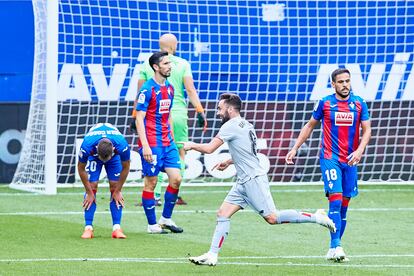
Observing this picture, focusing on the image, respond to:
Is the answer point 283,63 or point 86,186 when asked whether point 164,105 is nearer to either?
point 86,186

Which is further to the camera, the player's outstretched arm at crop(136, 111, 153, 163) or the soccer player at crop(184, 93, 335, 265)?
the player's outstretched arm at crop(136, 111, 153, 163)

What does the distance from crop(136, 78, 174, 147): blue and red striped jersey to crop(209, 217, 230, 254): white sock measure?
273 cm

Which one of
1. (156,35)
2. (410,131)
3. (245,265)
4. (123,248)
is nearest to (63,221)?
(123,248)

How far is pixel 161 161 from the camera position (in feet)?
41.7

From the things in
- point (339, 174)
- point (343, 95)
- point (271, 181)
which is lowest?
point (271, 181)

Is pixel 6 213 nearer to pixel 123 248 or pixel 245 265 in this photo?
pixel 123 248

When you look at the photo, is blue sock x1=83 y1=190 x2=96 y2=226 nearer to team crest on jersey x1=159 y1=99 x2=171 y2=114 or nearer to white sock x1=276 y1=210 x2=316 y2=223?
Answer: team crest on jersey x1=159 y1=99 x2=171 y2=114

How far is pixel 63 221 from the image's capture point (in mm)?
13703

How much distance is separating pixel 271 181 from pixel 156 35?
3.09 m

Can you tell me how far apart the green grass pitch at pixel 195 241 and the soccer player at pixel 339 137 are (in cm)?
61

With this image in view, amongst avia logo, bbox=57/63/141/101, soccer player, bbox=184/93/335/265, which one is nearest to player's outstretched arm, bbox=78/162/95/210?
soccer player, bbox=184/93/335/265

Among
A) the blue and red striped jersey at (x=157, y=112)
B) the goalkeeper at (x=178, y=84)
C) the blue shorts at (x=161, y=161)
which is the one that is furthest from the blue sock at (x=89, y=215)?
the goalkeeper at (x=178, y=84)

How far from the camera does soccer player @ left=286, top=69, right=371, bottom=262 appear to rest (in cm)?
1072

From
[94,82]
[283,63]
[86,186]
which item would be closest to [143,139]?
[86,186]
